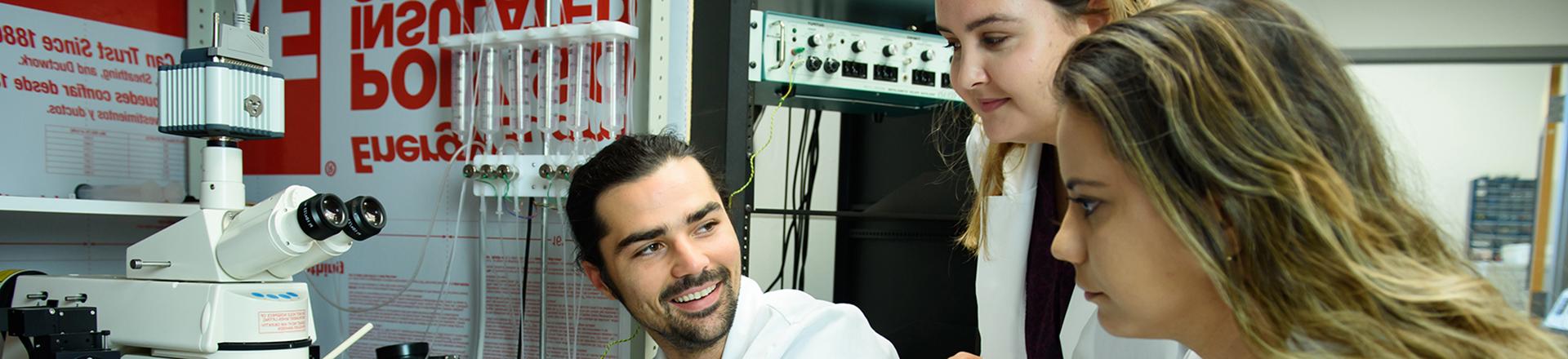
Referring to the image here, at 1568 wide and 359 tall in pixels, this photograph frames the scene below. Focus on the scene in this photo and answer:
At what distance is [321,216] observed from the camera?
1462mm

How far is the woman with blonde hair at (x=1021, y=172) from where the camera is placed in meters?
1.19

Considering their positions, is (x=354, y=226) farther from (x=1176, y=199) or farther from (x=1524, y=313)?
(x=1524, y=313)

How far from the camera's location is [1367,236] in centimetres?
66

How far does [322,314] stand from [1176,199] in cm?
230

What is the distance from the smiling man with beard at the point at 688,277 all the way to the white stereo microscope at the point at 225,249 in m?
0.38

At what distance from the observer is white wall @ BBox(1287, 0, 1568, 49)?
3752mm

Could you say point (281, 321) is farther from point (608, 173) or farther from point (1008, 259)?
point (1008, 259)

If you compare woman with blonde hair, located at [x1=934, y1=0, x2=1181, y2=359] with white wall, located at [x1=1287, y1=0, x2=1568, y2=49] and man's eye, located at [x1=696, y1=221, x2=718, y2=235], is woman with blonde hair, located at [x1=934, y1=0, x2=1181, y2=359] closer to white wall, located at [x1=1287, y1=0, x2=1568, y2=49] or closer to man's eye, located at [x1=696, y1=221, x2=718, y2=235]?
man's eye, located at [x1=696, y1=221, x2=718, y2=235]

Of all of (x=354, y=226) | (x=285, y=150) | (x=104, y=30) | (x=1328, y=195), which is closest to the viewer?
(x=1328, y=195)

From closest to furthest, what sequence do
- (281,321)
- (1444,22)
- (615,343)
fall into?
(281,321) → (615,343) → (1444,22)

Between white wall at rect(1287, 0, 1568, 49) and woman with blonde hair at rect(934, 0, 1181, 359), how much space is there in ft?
9.37

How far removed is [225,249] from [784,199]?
5.55ft

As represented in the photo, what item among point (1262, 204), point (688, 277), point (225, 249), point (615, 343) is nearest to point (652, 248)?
point (688, 277)

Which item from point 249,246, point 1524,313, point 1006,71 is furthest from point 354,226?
point 1524,313
